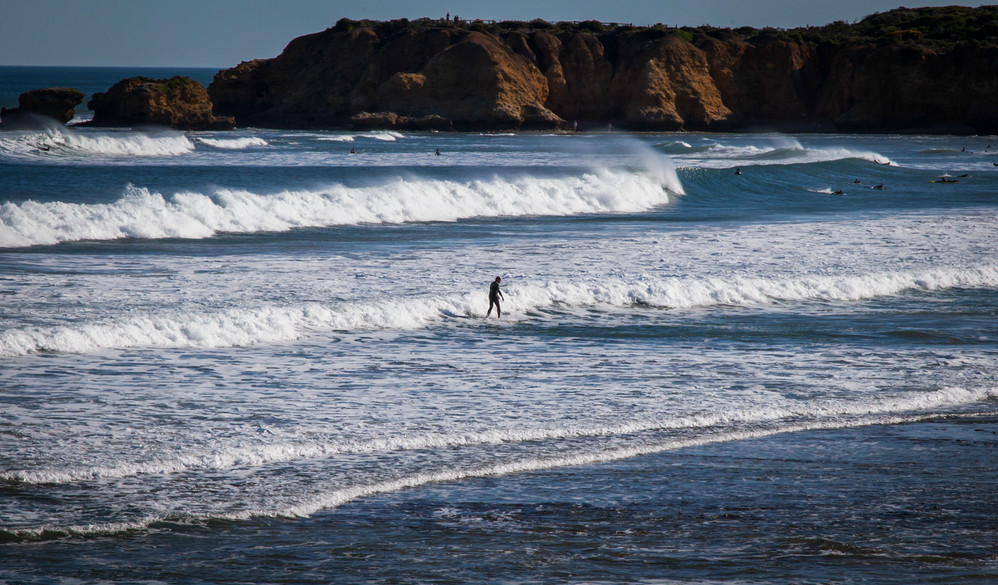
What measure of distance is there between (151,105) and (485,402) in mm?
66484

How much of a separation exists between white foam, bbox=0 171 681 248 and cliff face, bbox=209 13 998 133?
47860 millimetres

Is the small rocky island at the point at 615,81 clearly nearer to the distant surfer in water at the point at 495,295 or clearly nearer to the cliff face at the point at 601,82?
the cliff face at the point at 601,82

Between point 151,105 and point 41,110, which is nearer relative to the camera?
point 41,110

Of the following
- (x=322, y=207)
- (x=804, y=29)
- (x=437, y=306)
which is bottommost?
(x=437, y=306)

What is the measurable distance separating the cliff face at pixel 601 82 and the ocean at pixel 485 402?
60.3 metres

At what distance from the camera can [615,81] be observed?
3445 inches

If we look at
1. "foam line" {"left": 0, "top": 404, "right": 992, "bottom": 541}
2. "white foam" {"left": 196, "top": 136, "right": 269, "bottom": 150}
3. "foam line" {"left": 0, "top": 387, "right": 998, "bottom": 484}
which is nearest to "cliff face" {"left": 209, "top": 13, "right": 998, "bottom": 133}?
"white foam" {"left": 196, "top": 136, "right": 269, "bottom": 150}

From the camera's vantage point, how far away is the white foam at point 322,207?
2045 centimetres

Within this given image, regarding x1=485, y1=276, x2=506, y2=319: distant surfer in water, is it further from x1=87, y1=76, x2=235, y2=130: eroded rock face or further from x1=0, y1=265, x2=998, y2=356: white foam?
x1=87, y1=76, x2=235, y2=130: eroded rock face

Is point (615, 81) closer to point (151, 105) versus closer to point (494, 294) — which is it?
point (151, 105)

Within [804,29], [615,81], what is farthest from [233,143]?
[804,29]

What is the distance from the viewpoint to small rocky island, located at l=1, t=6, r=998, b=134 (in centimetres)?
8056

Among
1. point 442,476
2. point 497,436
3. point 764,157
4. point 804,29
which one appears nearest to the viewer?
point 442,476

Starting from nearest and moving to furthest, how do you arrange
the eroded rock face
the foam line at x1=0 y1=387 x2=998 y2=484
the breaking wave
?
the foam line at x1=0 y1=387 x2=998 y2=484
the breaking wave
the eroded rock face
